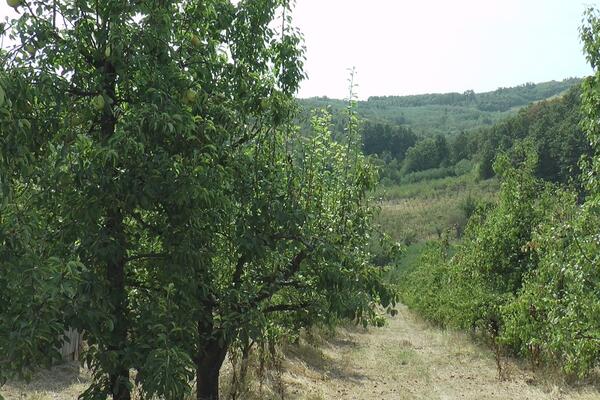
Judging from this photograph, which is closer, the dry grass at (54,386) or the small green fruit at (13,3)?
the small green fruit at (13,3)

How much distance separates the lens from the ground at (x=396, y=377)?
9.96m

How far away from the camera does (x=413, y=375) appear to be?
1506cm

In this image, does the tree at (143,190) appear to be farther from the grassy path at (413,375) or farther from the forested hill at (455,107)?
the forested hill at (455,107)

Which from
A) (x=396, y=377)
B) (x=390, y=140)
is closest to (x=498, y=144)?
(x=390, y=140)

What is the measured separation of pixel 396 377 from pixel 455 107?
157309 mm

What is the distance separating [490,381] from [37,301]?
1265cm

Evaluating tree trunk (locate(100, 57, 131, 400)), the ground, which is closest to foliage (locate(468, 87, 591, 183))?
the ground

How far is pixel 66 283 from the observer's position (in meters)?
3.25

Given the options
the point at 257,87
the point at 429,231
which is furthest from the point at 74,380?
the point at 429,231

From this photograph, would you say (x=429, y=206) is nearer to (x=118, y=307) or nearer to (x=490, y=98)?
(x=118, y=307)

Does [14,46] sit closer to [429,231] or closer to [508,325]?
[508,325]

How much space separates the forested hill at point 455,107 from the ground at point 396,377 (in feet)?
364

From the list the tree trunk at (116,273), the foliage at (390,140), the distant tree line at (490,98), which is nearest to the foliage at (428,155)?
the foliage at (390,140)

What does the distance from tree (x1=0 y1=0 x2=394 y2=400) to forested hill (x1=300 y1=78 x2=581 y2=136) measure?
124 metres
